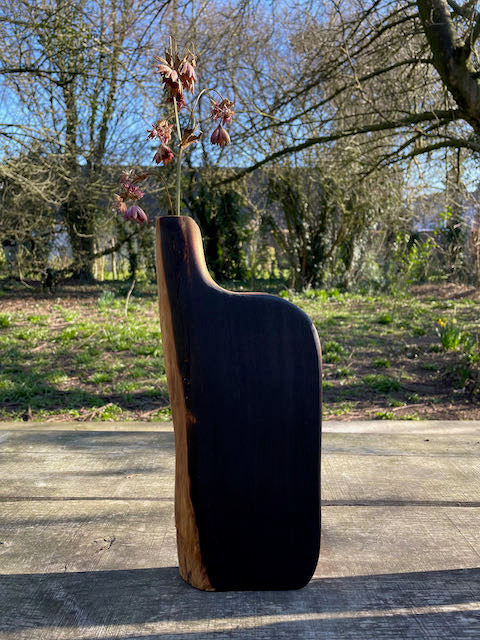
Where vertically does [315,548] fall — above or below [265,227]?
below

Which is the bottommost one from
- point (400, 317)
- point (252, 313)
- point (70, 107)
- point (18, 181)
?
point (400, 317)

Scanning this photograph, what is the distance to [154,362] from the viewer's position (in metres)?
5.01

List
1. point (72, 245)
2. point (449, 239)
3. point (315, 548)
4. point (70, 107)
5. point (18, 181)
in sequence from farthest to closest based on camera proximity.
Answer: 1. point (449, 239)
2. point (72, 245)
3. point (70, 107)
4. point (18, 181)
5. point (315, 548)

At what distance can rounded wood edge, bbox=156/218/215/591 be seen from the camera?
3.72ft

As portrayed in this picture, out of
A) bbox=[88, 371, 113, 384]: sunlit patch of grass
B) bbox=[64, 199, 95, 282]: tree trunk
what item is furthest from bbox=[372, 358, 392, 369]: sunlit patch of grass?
bbox=[64, 199, 95, 282]: tree trunk

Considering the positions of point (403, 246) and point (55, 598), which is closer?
point (55, 598)

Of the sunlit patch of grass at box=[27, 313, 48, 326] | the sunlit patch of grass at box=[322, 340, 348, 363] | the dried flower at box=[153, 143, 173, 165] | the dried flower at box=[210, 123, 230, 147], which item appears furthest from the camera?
the sunlit patch of grass at box=[27, 313, 48, 326]

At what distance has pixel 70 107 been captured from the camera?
26.4 feet

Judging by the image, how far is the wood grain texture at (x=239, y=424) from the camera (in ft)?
3.66

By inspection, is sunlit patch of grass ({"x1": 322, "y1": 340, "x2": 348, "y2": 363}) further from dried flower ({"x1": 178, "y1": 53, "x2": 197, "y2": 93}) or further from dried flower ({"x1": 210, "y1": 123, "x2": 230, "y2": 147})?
dried flower ({"x1": 178, "y1": 53, "x2": 197, "y2": 93})

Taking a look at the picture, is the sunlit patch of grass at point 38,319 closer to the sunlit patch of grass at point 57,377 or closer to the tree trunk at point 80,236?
the sunlit patch of grass at point 57,377

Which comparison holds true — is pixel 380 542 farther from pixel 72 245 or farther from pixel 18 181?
pixel 72 245

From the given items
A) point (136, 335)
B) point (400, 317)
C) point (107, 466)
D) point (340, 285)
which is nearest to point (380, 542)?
point (107, 466)

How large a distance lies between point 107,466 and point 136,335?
422cm
